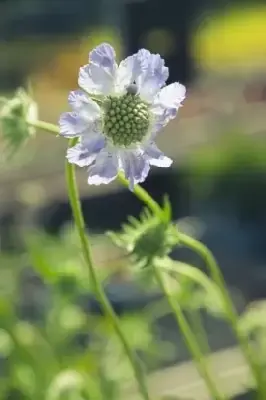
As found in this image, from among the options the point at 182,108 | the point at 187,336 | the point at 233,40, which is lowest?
the point at 187,336

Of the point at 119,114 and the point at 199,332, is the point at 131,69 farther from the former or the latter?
the point at 199,332

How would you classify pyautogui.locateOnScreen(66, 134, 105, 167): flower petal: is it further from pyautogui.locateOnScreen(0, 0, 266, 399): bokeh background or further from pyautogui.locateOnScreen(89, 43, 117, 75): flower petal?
pyautogui.locateOnScreen(0, 0, 266, 399): bokeh background

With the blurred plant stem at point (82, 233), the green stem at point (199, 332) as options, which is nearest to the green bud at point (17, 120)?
the blurred plant stem at point (82, 233)

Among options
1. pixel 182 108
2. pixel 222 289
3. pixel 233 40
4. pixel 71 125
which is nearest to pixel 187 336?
pixel 222 289

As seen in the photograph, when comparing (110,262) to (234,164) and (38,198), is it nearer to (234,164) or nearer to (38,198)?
(38,198)

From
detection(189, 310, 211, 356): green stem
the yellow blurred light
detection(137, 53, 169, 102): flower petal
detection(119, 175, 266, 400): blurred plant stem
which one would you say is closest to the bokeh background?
the yellow blurred light

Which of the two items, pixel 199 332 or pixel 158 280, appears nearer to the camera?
pixel 158 280
